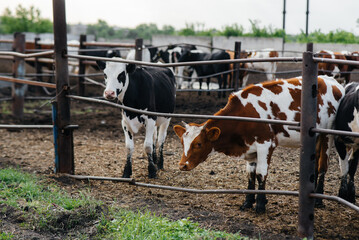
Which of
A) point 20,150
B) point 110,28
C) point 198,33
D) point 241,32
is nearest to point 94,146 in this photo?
point 20,150

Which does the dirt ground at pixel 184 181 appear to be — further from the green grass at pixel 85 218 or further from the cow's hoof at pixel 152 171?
the green grass at pixel 85 218

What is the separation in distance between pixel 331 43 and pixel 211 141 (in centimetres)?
992

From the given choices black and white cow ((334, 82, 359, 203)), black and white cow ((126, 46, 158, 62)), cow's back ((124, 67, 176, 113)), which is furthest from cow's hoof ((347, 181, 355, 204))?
black and white cow ((126, 46, 158, 62))

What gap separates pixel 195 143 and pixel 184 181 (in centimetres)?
121

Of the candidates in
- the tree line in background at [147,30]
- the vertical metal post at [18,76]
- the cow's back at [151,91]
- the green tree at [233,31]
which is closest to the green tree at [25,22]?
the tree line in background at [147,30]

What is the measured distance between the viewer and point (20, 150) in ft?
22.0

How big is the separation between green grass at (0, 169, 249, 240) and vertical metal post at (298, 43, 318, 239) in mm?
529

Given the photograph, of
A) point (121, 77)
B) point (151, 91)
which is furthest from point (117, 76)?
point (151, 91)

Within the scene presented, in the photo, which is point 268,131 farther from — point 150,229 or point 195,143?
point 150,229

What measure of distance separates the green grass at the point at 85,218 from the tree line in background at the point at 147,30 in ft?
36.1

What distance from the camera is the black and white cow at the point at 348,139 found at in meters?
4.04

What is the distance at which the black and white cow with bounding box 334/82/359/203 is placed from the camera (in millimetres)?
4039

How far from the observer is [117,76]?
5008 mm

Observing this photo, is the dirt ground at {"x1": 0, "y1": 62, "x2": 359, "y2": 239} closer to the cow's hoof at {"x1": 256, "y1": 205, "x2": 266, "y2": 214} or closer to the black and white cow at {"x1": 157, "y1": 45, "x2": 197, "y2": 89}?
the cow's hoof at {"x1": 256, "y1": 205, "x2": 266, "y2": 214}
